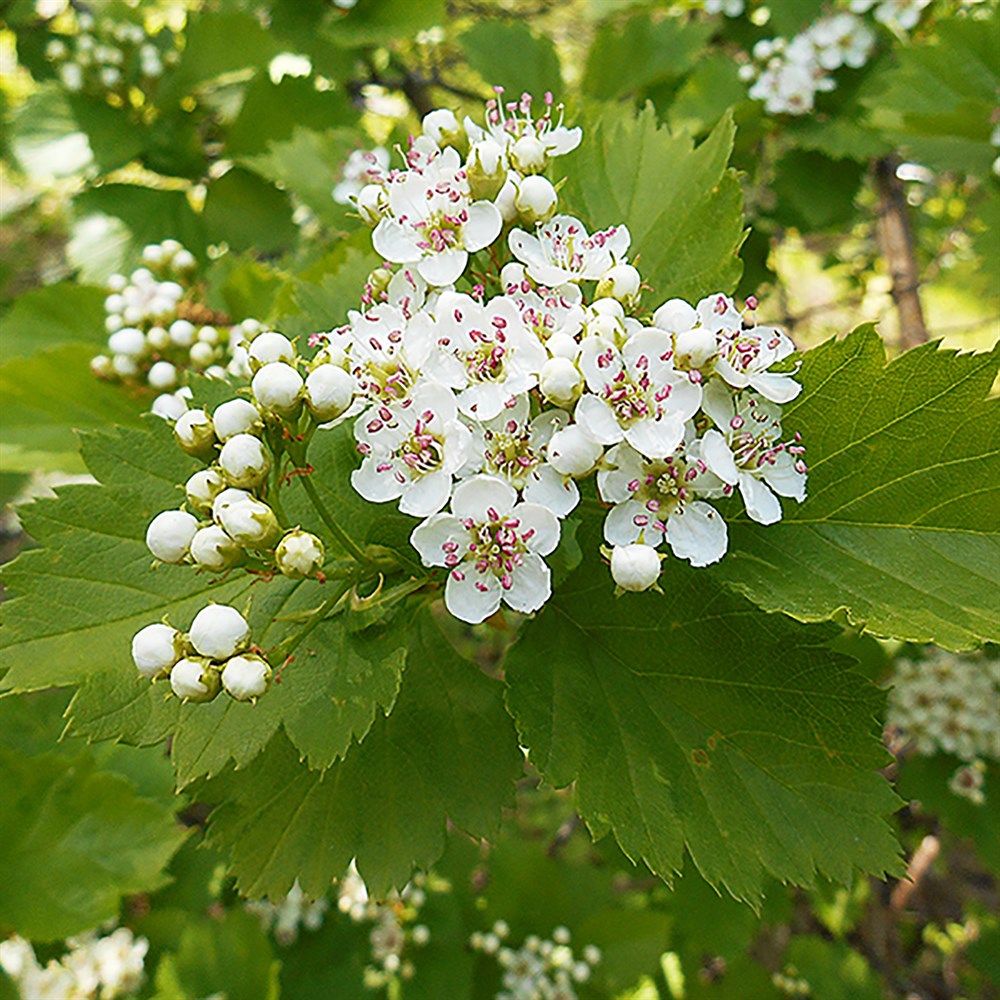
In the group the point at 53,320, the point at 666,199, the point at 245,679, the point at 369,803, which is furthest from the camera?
the point at 53,320

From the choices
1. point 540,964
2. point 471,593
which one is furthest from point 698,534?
point 540,964

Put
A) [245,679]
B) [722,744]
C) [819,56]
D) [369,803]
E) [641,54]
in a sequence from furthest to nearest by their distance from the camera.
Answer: [641,54]
[819,56]
[369,803]
[722,744]
[245,679]

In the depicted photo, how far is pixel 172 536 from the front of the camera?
1.12m

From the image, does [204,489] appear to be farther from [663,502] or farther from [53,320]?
[53,320]

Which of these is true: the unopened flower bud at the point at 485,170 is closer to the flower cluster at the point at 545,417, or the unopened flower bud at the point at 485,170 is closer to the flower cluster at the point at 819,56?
the flower cluster at the point at 545,417

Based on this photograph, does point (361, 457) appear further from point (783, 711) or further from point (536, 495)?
point (783, 711)

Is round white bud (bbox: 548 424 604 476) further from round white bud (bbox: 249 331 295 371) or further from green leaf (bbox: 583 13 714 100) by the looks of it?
green leaf (bbox: 583 13 714 100)

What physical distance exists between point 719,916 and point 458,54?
3.94 metres

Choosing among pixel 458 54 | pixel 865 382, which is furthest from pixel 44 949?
pixel 458 54

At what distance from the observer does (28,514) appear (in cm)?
127

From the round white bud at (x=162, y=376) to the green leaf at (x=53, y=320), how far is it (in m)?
0.47

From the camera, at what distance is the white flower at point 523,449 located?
113 centimetres

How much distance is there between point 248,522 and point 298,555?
8cm

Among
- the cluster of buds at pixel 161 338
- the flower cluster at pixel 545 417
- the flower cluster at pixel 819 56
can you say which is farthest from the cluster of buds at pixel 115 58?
the flower cluster at pixel 545 417
